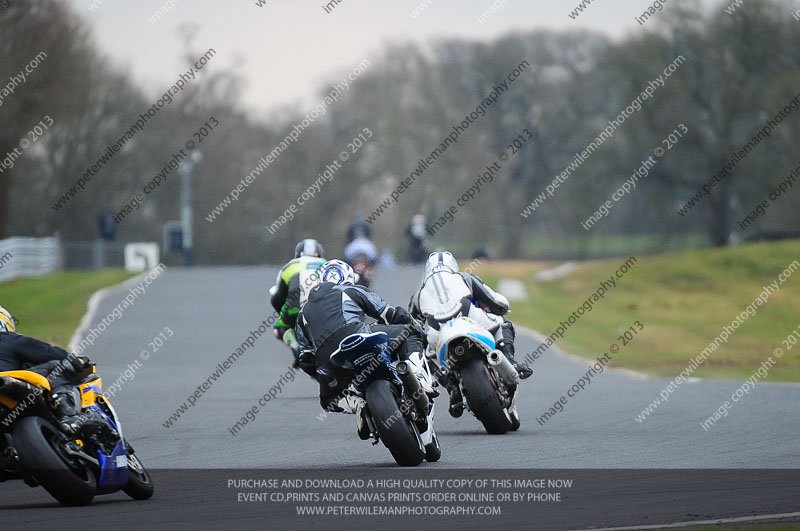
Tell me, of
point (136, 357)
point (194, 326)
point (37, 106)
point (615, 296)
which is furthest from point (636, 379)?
point (37, 106)

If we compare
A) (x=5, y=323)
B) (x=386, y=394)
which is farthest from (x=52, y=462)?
(x=386, y=394)

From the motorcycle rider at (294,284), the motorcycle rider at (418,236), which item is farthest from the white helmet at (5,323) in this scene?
the motorcycle rider at (418,236)

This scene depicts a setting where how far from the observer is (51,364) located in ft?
29.3

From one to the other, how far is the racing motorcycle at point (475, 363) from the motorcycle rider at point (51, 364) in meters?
3.91

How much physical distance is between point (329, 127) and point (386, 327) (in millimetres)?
57915

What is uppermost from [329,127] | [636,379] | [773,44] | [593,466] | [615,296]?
[773,44]

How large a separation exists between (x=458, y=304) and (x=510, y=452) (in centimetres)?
169

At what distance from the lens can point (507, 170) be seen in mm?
68000

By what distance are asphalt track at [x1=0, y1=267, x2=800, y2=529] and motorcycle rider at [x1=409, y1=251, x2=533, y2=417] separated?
2.00 ft

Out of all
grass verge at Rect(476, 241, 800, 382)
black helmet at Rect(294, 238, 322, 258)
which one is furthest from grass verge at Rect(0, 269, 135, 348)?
black helmet at Rect(294, 238, 322, 258)

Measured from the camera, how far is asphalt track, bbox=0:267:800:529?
8.24 metres

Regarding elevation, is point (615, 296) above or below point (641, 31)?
below

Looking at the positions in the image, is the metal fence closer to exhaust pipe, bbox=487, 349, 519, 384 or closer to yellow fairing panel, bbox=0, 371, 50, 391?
exhaust pipe, bbox=487, 349, 519, 384

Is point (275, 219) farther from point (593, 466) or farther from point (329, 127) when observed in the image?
point (593, 466)
